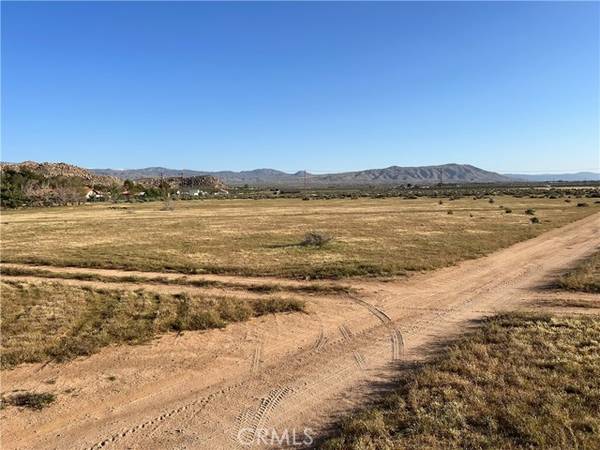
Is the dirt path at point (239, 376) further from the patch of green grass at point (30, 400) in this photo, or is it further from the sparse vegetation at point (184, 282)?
the sparse vegetation at point (184, 282)

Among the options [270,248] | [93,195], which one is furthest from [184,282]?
[93,195]

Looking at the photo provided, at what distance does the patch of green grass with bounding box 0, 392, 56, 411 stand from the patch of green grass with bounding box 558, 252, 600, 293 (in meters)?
15.0

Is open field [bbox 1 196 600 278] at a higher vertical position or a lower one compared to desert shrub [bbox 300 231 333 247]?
lower

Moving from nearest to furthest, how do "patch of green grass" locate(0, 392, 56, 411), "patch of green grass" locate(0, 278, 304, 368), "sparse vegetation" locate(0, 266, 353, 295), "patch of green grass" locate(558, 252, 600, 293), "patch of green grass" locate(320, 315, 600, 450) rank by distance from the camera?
Result: "patch of green grass" locate(320, 315, 600, 450), "patch of green grass" locate(0, 392, 56, 411), "patch of green grass" locate(0, 278, 304, 368), "patch of green grass" locate(558, 252, 600, 293), "sparse vegetation" locate(0, 266, 353, 295)

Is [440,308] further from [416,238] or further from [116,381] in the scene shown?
[416,238]

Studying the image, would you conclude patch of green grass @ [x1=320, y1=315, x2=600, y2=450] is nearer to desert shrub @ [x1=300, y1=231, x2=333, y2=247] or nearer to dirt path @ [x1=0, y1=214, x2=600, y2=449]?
dirt path @ [x1=0, y1=214, x2=600, y2=449]

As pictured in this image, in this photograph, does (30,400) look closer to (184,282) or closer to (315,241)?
(184,282)

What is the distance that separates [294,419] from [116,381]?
12.1 ft

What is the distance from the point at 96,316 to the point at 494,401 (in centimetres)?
1046

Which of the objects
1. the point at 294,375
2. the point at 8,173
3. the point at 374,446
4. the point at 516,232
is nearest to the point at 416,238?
the point at 516,232

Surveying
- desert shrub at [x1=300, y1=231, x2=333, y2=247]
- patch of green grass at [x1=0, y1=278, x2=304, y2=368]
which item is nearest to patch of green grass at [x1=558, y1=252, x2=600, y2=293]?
patch of green grass at [x1=0, y1=278, x2=304, y2=368]

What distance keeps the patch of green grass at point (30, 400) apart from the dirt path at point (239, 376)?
0.66 ft

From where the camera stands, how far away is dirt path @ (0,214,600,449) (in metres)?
6.55

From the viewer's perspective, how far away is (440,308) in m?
12.8
